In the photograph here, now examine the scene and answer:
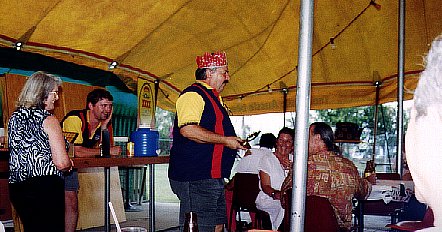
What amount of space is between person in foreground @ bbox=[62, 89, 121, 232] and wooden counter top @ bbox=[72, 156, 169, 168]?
1.52 ft

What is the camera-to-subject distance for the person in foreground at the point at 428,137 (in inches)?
29.9

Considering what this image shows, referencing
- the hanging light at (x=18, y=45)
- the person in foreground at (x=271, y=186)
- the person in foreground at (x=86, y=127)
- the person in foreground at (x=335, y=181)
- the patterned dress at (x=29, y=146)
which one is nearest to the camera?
the patterned dress at (x=29, y=146)

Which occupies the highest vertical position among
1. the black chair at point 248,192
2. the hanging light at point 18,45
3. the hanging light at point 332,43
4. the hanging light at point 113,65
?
the hanging light at point 332,43

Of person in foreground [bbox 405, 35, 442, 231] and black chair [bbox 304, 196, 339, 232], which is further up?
person in foreground [bbox 405, 35, 442, 231]

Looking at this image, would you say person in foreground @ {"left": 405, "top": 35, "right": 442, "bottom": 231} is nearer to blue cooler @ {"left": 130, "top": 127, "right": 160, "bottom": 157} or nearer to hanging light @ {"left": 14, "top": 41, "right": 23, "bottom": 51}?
blue cooler @ {"left": 130, "top": 127, "right": 160, "bottom": 157}

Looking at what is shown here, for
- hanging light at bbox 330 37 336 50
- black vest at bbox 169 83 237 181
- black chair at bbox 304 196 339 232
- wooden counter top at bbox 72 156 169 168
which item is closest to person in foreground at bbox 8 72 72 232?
wooden counter top at bbox 72 156 169 168

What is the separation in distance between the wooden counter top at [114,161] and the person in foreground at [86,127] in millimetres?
463

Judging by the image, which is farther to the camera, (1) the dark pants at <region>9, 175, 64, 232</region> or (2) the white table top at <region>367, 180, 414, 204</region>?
(2) the white table top at <region>367, 180, 414, 204</region>

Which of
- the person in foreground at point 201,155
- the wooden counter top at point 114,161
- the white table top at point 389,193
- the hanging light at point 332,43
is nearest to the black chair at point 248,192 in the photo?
the white table top at point 389,193

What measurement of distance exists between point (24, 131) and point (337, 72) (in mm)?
6756

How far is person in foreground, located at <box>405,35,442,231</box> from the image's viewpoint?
2.49ft

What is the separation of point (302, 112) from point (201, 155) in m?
1.64

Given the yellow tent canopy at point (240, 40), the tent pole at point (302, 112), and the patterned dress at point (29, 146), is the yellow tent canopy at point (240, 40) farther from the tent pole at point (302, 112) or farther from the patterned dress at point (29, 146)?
the tent pole at point (302, 112)

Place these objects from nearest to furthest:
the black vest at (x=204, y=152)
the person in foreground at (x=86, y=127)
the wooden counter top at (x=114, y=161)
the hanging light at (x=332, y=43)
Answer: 1. the black vest at (x=204, y=152)
2. the wooden counter top at (x=114, y=161)
3. the person in foreground at (x=86, y=127)
4. the hanging light at (x=332, y=43)
